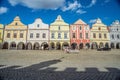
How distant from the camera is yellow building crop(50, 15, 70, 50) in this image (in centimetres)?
3139

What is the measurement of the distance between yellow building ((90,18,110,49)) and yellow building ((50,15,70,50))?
578cm

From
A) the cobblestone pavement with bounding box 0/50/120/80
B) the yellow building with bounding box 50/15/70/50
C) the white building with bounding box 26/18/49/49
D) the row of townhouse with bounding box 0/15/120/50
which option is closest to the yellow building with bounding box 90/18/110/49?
the row of townhouse with bounding box 0/15/120/50

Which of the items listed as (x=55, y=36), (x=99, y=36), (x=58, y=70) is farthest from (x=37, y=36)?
(x=58, y=70)

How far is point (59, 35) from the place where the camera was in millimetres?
31781

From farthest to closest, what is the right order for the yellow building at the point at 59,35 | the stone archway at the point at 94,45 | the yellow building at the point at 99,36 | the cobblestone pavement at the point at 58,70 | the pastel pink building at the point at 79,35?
the yellow building at the point at 99,36 < the stone archway at the point at 94,45 < the pastel pink building at the point at 79,35 < the yellow building at the point at 59,35 < the cobblestone pavement at the point at 58,70

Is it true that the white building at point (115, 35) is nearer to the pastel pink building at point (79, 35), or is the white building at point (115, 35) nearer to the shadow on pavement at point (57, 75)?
the pastel pink building at point (79, 35)

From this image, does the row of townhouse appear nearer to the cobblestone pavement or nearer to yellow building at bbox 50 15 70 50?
yellow building at bbox 50 15 70 50

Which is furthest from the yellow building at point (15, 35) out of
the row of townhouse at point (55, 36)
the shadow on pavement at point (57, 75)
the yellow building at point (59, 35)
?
the shadow on pavement at point (57, 75)

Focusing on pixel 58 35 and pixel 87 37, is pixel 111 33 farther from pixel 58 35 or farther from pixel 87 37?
pixel 58 35

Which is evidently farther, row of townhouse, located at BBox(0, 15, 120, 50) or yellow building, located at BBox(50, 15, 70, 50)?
yellow building, located at BBox(50, 15, 70, 50)

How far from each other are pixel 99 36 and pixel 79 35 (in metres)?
4.56

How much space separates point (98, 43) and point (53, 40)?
32.8 feet

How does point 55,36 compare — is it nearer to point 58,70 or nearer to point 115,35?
point 115,35

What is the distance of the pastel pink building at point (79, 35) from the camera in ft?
105
